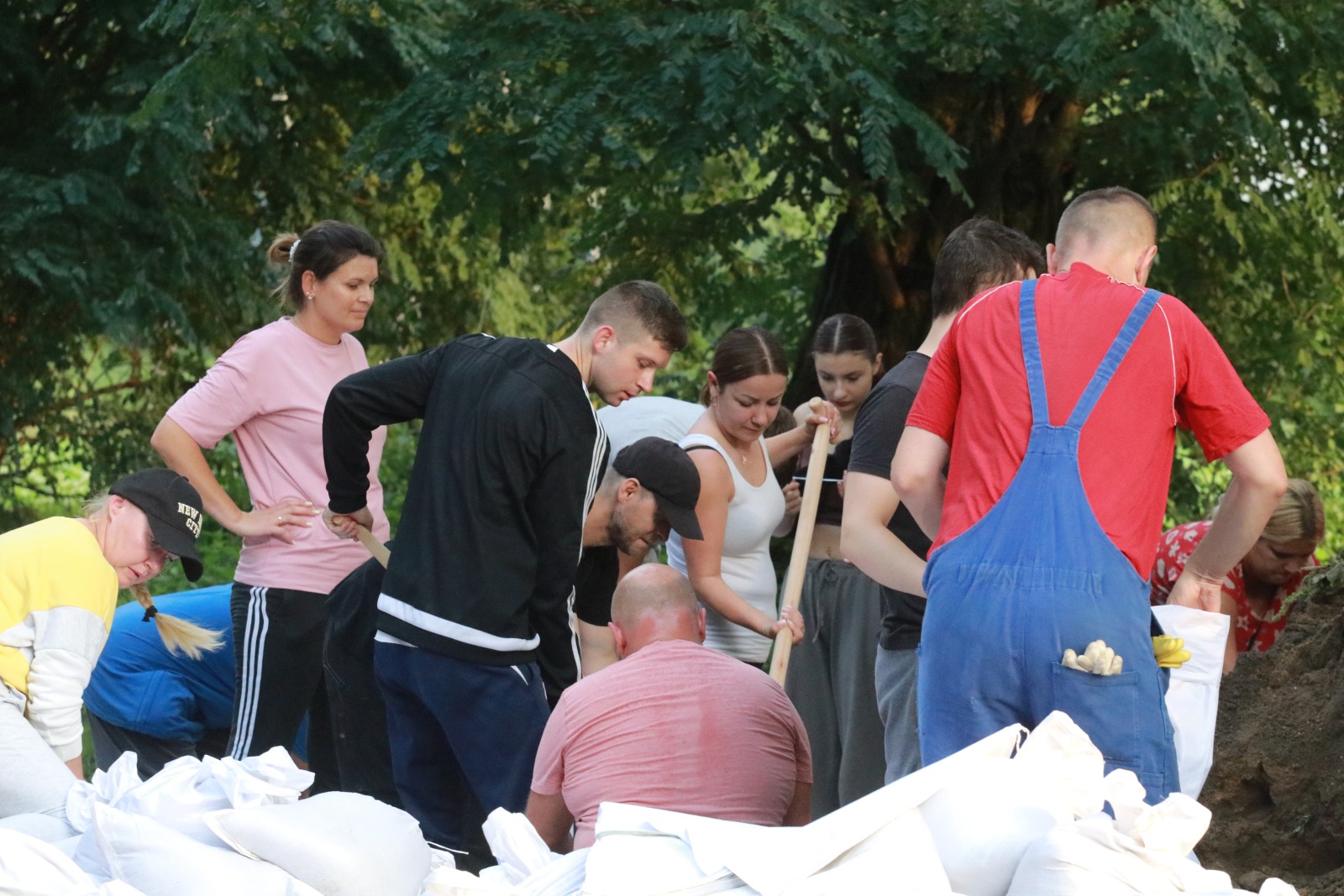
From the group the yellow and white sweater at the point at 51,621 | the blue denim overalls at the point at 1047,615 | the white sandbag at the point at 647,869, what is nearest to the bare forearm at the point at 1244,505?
the blue denim overalls at the point at 1047,615

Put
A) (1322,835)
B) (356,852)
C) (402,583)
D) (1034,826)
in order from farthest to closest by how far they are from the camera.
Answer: (1322,835)
(402,583)
(356,852)
(1034,826)

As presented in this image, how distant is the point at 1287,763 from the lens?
430cm

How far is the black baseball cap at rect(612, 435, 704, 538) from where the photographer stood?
165 inches

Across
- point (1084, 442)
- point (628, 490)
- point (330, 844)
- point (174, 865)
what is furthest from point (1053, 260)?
point (174, 865)

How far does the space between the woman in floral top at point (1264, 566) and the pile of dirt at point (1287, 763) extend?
10 cm

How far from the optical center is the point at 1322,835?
162 inches

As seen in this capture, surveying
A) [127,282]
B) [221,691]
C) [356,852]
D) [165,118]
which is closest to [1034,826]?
[356,852]

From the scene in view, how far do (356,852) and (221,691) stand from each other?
228 cm

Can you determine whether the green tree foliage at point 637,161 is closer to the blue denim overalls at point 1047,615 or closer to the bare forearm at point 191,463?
the bare forearm at point 191,463

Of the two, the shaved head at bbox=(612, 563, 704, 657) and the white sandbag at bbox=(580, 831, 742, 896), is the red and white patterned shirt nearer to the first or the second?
the shaved head at bbox=(612, 563, 704, 657)

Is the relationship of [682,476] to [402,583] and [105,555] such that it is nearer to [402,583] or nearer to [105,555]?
[402,583]

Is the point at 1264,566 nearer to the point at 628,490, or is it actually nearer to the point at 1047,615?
the point at 628,490

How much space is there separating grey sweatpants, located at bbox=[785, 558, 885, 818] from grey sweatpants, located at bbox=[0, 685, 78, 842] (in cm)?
223

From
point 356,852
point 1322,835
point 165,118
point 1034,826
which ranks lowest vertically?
point 1322,835
